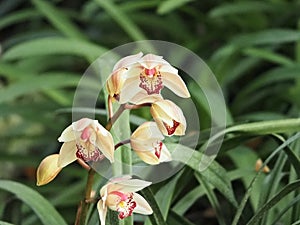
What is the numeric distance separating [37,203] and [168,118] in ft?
1.07

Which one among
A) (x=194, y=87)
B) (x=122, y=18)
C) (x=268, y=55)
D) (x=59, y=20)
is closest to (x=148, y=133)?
(x=194, y=87)

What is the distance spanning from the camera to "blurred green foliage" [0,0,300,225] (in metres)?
1.05

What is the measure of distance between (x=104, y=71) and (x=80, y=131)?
39cm

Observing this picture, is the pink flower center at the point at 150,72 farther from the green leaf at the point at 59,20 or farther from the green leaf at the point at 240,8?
the green leaf at the point at 59,20

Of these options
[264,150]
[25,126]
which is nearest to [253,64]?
[264,150]

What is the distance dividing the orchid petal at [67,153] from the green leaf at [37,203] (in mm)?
235

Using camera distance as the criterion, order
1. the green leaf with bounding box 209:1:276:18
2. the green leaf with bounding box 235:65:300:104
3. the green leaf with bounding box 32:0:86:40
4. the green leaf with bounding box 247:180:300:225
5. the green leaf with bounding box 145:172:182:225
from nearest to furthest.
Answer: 1. the green leaf with bounding box 247:180:300:225
2. the green leaf with bounding box 145:172:182:225
3. the green leaf with bounding box 235:65:300:104
4. the green leaf with bounding box 209:1:276:18
5. the green leaf with bounding box 32:0:86:40

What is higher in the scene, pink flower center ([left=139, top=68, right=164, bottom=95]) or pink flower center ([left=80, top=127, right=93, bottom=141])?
pink flower center ([left=139, top=68, right=164, bottom=95])

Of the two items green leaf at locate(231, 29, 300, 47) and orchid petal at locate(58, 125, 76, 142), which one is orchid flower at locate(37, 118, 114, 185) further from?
green leaf at locate(231, 29, 300, 47)

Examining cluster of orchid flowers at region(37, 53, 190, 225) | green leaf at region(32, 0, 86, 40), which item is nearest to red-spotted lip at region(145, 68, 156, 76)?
cluster of orchid flowers at region(37, 53, 190, 225)

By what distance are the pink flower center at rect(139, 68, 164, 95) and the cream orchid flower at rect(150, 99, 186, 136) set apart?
0.06ft

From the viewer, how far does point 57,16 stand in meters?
1.87

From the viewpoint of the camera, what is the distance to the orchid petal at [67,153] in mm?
720

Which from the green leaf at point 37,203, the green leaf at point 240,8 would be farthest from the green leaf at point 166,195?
the green leaf at point 240,8
